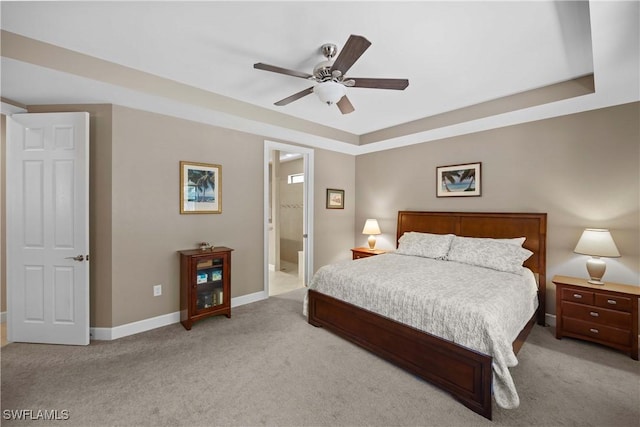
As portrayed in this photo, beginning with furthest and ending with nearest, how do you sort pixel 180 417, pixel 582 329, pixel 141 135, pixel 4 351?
pixel 141 135 → pixel 582 329 → pixel 4 351 → pixel 180 417

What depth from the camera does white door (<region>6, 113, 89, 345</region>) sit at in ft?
9.01

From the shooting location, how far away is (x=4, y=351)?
2590 millimetres

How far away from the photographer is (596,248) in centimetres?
273

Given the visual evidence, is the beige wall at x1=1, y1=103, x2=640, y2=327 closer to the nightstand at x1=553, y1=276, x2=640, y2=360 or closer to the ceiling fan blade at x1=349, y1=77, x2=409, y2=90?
the nightstand at x1=553, y1=276, x2=640, y2=360

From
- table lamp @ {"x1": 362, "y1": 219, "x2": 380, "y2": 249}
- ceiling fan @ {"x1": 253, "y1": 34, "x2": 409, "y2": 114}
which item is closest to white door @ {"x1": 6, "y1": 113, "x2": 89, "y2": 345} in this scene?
ceiling fan @ {"x1": 253, "y1": 34, "x2": 409, "y2": 114}

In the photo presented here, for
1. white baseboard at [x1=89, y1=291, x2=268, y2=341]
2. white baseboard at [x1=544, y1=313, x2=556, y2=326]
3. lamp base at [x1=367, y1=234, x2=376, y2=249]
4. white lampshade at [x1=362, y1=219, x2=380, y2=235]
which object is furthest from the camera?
lamp base at [x1=367, y1=234, x2=376, y2=249]

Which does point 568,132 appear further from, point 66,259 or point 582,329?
point 66,259

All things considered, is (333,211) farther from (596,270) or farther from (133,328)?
(596,270)

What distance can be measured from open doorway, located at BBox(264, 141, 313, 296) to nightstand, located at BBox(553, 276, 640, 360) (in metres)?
3.43

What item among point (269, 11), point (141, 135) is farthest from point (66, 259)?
point (269, 11)

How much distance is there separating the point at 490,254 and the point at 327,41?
2916 millimetres

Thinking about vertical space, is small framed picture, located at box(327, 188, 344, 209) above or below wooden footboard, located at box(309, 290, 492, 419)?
above

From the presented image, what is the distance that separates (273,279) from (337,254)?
54.3 inches

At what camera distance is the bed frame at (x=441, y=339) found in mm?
1931
